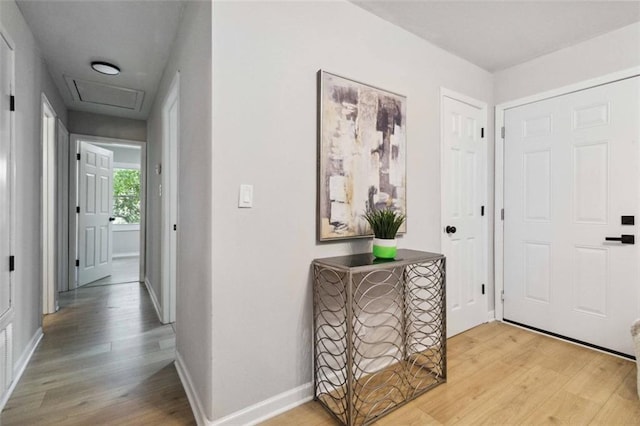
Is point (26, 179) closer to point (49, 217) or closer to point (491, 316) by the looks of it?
point (49, 217)

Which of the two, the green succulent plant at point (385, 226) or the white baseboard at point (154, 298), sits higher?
the green succulent plant at point (385, 226)

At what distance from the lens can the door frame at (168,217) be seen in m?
2.74

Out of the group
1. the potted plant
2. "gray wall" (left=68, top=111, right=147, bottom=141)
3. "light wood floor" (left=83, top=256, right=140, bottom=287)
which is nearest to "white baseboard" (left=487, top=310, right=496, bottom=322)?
the potted plant

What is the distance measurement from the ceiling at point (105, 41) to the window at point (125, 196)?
3.72 m

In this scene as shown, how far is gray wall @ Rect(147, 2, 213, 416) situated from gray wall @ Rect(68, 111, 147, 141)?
2551mm

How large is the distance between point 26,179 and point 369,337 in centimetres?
263

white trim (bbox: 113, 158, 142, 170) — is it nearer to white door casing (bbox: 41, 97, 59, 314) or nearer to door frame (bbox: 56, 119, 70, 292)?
door frame (bbox: 56, 119, 70, 292)

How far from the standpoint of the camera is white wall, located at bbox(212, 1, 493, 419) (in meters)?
1.48

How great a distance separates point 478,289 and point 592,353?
85 centimetres

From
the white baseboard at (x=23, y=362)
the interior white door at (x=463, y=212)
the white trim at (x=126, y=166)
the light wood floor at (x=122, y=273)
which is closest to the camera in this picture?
the white baseboard at (x=23, y=362)

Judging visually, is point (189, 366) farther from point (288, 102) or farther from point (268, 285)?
point (288, 102)

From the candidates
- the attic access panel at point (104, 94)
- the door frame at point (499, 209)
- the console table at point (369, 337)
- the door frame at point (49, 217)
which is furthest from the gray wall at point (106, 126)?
the door frame at point (499, 209)

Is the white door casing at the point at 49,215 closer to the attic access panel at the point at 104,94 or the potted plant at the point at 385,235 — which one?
the attic access panel at the point at 104,94

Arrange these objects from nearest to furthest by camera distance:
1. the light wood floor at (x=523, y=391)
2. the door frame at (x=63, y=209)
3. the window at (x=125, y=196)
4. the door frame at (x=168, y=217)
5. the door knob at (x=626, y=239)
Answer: the light wood floor at (x=523, y=391)
the door knob at (x=626, y=239)
the door frame at (x=168, y=217)
the door frame at (x=63, y=209)
the window at (x=125, y=196)
